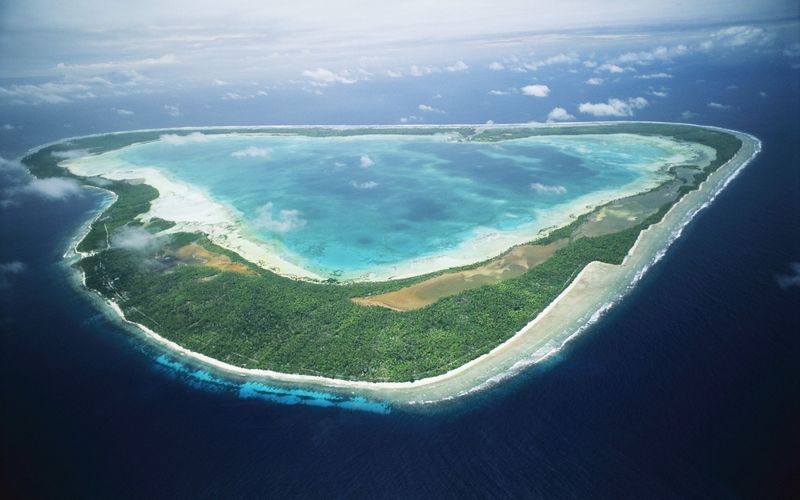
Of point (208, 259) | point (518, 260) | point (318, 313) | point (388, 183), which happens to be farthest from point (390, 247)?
point (388, 183)

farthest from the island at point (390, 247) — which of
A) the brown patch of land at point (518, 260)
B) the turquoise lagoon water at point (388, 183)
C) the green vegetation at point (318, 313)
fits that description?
the turquoise lagoon water at point (388, 183)

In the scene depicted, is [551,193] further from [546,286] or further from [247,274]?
[247,274]

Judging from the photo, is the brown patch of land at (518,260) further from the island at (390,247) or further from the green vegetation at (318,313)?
the green vegetation at (318,313)

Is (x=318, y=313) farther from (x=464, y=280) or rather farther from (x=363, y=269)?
(x=464, y=280)

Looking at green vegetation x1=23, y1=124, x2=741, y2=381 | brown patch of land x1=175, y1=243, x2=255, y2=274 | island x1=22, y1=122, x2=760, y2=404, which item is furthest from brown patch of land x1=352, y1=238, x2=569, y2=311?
brown patch of land x1=175, y1=243, x2=255, y2=274

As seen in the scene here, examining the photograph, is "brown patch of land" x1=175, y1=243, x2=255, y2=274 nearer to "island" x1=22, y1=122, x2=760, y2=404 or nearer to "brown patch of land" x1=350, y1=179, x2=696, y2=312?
"island" x1=22, y1=122, x2=760, y2=404
